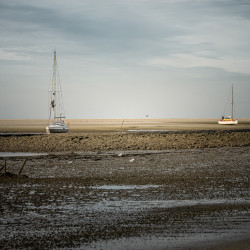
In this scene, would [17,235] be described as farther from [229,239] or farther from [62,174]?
[62,174]

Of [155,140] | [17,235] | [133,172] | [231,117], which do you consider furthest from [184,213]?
[231,117]

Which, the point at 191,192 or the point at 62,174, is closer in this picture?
the point at 191,192

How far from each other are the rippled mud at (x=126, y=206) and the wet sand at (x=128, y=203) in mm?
22

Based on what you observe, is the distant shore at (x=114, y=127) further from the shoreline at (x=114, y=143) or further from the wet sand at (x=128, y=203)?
the wet sand at (x=128, y=203)

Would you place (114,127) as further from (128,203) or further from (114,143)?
(128,203)

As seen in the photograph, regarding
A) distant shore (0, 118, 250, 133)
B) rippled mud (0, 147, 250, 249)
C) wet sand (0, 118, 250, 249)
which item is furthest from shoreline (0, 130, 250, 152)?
distant shore (0, 118, 250, 133)

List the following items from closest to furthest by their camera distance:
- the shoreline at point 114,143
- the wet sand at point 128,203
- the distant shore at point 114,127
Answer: the wet sand at point 128,203 → the shoreline at point 114,143 → the distant shore at point 114,127

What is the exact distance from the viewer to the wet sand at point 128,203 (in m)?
9.01

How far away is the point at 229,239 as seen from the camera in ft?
29.0

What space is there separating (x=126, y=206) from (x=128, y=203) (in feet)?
1.50

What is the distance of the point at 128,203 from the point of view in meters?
12.8

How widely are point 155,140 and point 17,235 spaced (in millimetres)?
28550

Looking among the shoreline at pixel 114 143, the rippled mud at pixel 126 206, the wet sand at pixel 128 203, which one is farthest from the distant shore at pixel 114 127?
the rippled mud at pixel 126 206

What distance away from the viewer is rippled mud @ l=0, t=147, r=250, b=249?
29.6 ft
